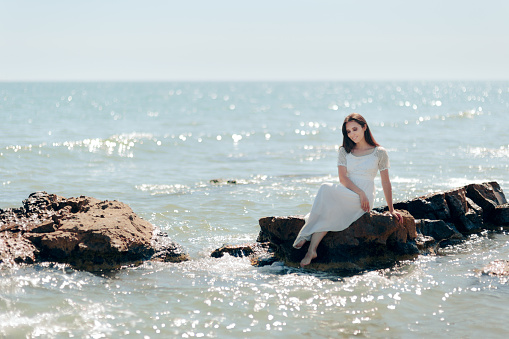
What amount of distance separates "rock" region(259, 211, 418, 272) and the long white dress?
6.9 inches

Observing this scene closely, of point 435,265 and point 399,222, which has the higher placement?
point 399,222

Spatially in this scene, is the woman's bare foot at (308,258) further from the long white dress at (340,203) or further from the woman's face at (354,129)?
the woman's face at (354,129)

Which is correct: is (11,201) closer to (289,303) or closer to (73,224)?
(73,224)

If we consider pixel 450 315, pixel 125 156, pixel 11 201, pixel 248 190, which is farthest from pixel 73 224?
pixel 125 156

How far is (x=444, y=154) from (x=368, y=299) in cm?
1888

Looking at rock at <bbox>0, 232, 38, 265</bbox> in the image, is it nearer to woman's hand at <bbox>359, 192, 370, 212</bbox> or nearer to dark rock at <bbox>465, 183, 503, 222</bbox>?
woman's hand at <bbox>359, 192, 370, 212</bbox>

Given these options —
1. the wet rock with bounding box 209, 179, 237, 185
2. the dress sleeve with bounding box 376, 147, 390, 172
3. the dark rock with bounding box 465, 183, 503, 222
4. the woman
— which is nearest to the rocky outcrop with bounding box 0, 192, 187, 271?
the woman

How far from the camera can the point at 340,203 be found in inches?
322

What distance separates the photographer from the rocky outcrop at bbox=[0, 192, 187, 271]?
27.0 feet

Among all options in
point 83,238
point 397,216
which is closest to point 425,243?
point 397,216

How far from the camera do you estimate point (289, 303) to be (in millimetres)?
7066

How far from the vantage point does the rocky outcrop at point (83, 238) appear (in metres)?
8.23

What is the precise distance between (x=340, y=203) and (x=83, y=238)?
3571mm

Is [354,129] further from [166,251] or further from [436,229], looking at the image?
[166,251]
